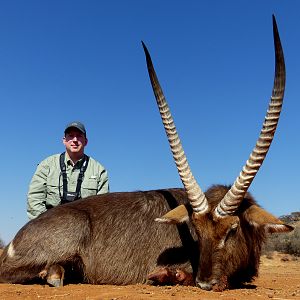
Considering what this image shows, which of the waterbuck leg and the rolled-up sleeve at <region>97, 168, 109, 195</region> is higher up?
the rolled-up sleeve at <region>97, 168, 109, 195</region>

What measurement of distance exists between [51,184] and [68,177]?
30cm

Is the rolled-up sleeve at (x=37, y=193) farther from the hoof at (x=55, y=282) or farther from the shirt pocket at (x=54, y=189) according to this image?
the hoof at (x=55, y=282)

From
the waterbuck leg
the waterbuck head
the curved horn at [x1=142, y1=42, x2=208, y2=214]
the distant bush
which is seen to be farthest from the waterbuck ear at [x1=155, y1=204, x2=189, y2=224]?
the distant bush

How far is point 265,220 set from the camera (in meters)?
5.80

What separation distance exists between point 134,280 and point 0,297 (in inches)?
68.2

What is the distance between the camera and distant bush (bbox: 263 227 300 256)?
17078 mm

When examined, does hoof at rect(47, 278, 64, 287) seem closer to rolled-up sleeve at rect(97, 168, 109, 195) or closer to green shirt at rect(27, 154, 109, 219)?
green shirt at rect(27, 154, 109, 219)

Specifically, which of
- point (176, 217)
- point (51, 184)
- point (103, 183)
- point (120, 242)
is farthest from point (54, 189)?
point (176, 217)

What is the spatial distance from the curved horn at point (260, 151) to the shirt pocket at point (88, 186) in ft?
11.3

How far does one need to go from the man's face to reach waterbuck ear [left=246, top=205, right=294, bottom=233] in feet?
12.1

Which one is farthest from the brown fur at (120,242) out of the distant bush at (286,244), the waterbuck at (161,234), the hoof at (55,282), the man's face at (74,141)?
the distant bush at (286,244)

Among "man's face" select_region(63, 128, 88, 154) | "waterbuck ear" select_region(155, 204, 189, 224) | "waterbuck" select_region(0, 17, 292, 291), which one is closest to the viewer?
"waterbuck" select_region(0, 17, 292, 291)

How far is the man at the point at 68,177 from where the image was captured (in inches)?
335

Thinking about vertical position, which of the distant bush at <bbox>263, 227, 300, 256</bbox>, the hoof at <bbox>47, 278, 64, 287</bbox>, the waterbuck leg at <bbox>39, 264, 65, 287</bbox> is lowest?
the hoof at <bbox>47, 278, 64, 287</bbox>
